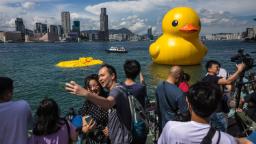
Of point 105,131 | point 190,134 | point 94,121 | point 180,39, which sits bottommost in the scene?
point 105,131

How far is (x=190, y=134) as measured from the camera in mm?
2564

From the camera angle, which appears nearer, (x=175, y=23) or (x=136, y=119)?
(x=136, y=119)

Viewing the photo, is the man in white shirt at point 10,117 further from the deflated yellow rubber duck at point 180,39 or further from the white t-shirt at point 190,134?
the deflated yellow rubber duck at point 180,39

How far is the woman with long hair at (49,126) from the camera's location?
337cm

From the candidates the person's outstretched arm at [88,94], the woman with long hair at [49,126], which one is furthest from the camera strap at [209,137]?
the woman with long hair at [49,126]

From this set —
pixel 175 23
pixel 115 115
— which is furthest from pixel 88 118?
pixel 175 23

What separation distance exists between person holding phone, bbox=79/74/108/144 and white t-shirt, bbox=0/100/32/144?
0.81 metres

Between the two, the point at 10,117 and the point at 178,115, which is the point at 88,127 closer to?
the point at 10,117

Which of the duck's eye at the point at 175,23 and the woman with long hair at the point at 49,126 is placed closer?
the woman with long hair at the point at 49,126

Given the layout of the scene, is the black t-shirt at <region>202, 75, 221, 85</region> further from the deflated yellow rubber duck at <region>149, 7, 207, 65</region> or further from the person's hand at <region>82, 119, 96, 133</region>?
the deflated yellow rubber duck at <region>149, 7, 207, 65</region>

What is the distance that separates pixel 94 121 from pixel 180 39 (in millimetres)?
22055

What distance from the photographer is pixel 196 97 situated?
8.26 feet

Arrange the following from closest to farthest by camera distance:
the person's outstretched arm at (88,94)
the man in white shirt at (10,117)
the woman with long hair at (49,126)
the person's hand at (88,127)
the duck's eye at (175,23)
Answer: the person's outstretched arm at (88,94)
the man in white shirt at (10,117)
the woman with long hair at (49,126)
the person's hand at (88,127)
the duck's eye at (175,23)

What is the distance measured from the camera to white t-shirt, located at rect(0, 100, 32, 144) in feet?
10.6
